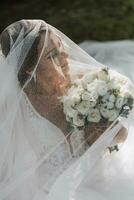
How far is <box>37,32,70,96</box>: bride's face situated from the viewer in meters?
3.56

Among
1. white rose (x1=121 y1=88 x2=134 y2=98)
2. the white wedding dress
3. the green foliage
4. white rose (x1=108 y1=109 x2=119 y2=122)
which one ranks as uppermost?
white rose (x1=121 y1=88 x2=134 y2=98)

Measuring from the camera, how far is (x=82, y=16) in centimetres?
917

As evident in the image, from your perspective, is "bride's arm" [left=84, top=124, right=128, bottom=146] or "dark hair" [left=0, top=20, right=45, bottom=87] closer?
"bride's arm" [left=84, top=124, right=128, bottom=146]

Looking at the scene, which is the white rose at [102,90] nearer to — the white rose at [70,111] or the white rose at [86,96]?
the white rose at [86,96]

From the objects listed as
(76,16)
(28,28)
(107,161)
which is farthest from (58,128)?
(76,16)

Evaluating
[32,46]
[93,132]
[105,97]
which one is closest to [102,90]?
[105,97]

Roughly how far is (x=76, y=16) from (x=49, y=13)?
0.55 meters

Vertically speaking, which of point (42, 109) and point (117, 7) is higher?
point (42, 109)

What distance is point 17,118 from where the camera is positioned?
3693 millimetres

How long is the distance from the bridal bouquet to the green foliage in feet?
15.6

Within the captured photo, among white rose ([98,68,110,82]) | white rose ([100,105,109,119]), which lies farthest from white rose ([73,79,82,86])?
white rose ([100,105,109,119])

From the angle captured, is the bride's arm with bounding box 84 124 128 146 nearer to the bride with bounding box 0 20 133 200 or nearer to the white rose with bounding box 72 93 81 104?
the bride with bounding box 0 20 133 200

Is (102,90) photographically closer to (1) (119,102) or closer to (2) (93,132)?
(1) (119,102)

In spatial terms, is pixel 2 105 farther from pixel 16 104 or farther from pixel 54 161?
pixel 54 161
